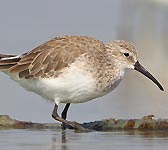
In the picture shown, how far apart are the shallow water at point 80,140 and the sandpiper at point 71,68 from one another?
0.48 meters

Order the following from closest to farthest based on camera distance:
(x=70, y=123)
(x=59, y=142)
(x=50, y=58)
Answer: (x=59, y=142)
(x=70, y=123)
(x=50, y=58)

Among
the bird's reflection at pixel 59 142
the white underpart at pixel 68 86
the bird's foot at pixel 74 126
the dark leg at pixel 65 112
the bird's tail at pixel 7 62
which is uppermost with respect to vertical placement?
the bird's tail at pixel 7 62

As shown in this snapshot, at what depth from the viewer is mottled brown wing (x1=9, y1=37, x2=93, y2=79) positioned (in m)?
10.6

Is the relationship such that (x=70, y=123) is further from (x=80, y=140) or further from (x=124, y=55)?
(x=80, y=140)

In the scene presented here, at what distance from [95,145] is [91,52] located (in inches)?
74.7

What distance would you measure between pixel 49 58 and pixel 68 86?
53 centimetres

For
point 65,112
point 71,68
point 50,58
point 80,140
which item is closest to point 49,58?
point 50,58

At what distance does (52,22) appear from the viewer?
16453 mm

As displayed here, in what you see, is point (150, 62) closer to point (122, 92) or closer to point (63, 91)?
point (122, 92)

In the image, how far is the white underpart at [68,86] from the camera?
10.3 metres

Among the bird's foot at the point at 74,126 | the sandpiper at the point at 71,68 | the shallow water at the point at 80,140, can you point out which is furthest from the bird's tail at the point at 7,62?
the shallow water at the point at 80,140

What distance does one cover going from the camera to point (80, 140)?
933 cm

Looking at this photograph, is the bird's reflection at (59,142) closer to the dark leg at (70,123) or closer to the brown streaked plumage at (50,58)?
the dark leg at (70,123)

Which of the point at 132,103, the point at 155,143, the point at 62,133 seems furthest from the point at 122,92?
the point at 155,143
